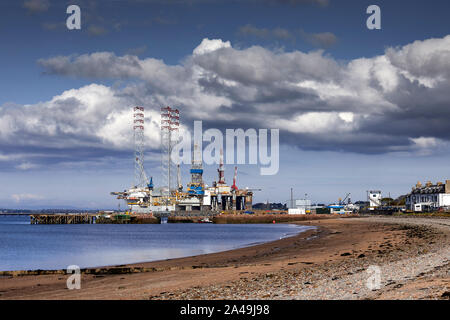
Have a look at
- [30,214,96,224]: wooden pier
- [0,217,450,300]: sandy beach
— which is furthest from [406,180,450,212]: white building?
[0,217,450,300]: sandy beach

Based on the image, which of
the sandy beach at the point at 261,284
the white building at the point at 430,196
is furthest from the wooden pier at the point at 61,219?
the sandy beach at the point at 261,284

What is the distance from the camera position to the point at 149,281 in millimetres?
25203

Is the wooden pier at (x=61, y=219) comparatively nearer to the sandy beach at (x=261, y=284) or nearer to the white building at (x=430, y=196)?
the white building at (x=430, y=196)

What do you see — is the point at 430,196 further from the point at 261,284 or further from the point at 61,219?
the point at 261,284

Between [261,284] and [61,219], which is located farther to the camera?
[61,219]

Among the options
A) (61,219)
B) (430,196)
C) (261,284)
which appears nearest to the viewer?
(261,284)

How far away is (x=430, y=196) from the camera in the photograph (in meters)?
151

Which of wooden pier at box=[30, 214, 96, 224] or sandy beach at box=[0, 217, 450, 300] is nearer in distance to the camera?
sandy beach at box=[0, 217, 450, 300]

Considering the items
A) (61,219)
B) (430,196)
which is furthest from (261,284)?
(61,219)

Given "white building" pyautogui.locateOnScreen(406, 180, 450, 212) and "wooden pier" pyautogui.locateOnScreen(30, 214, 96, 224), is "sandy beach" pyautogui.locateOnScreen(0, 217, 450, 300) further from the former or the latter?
"wooden pier" pyautogui.locateOnScreen(30, 214, 96, 224)

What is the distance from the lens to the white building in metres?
141
